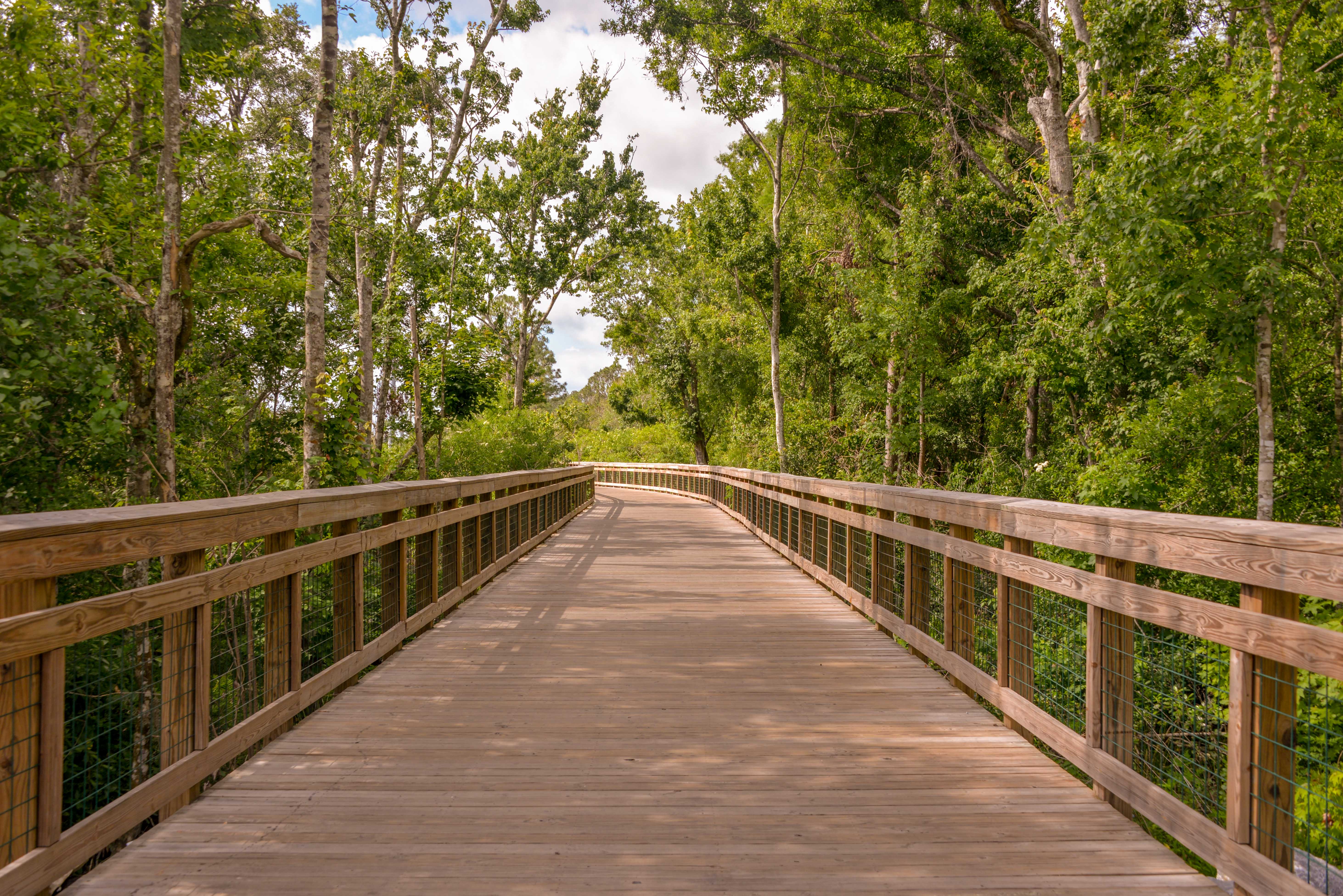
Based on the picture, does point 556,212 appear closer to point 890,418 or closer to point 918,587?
point 890,418

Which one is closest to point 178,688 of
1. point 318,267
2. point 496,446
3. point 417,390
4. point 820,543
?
point 820,543

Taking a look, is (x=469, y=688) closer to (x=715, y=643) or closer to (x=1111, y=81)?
(x=715, y=643)

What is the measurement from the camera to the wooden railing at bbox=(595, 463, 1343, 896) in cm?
221

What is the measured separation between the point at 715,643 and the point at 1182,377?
11.7m

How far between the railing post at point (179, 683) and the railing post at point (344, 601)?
4.83 ft

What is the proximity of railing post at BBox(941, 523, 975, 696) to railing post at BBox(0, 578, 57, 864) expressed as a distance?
3.89 m

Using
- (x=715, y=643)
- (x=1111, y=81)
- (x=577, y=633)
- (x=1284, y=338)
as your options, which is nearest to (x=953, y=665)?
(x=715, y=643)

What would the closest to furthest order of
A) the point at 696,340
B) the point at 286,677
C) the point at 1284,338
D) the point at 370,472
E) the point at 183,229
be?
the point at 286,677 < the point at 183,229 < the point at 370,472 < the point at 1284,338 < the point at 696,340

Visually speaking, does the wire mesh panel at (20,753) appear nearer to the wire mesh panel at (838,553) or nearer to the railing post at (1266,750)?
the railing post at (1266,750)

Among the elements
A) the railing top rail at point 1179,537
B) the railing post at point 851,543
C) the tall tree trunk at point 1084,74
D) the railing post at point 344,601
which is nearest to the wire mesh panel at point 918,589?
the railing top rail at point 1179,537

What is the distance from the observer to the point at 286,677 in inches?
151

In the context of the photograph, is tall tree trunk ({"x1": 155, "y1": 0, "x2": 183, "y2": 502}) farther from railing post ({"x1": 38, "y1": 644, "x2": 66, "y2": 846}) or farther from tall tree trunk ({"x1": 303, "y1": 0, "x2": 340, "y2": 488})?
railing post ({"x1": 38, "y1": 644, "x2": 66, "y2": 846})

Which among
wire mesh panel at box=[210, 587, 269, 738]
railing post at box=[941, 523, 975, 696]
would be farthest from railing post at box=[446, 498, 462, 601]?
railing post at box=[941, 523, 975, 696]

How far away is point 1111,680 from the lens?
3.08 meters
